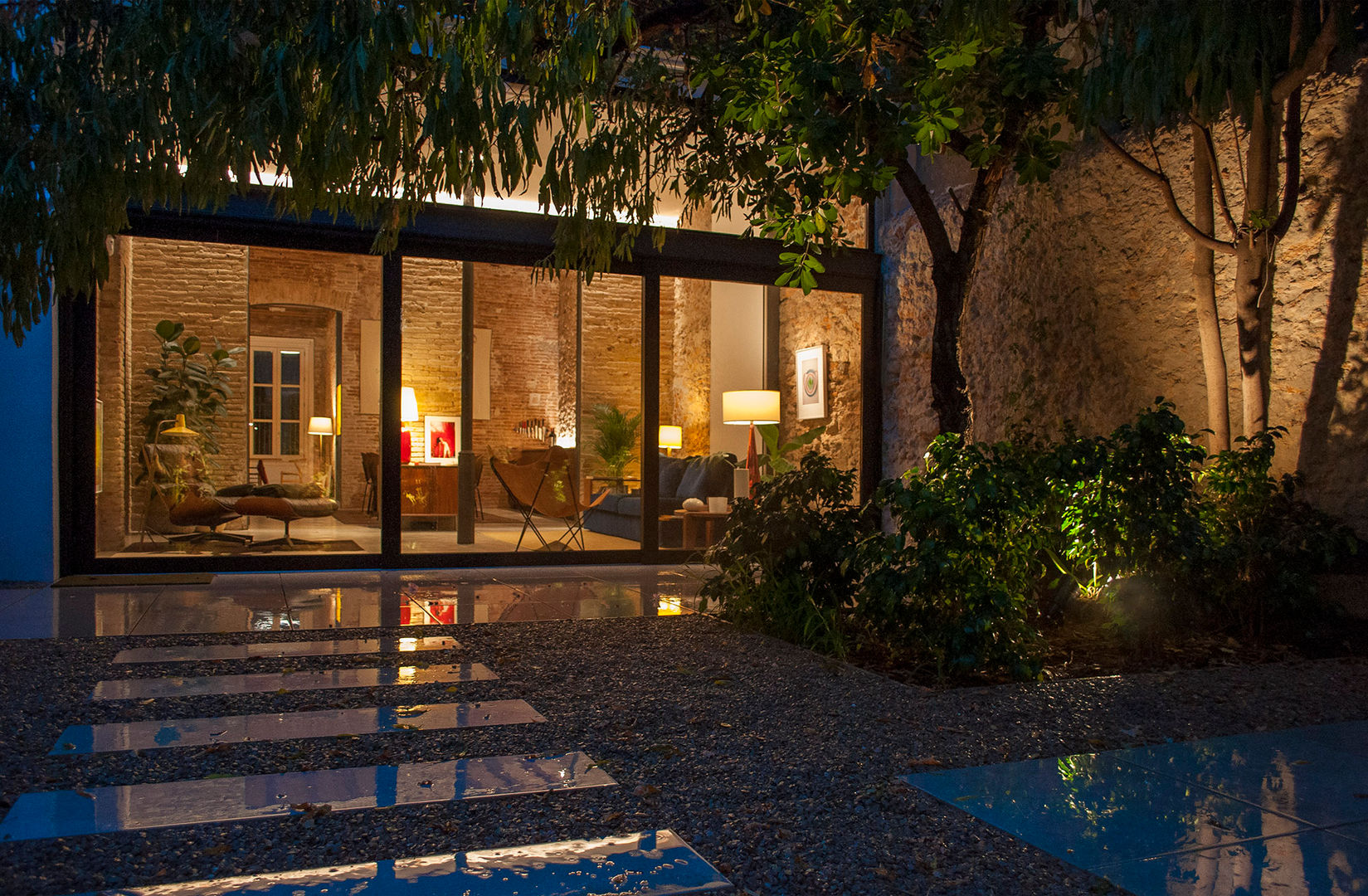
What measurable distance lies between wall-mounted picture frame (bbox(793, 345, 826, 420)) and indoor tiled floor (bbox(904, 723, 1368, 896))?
556 cm

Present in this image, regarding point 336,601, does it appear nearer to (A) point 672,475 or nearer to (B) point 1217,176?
(A) point 672,475

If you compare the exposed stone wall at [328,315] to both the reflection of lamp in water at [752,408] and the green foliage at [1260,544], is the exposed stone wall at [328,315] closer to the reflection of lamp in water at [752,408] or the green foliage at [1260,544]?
the reflection of lamp in water at [752,408]

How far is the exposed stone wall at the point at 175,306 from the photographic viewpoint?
6172 millimetres

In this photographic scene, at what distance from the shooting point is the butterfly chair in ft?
22.4

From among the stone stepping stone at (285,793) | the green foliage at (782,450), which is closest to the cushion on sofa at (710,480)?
the green foliage at (782,450)

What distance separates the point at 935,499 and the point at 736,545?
109 centimetres

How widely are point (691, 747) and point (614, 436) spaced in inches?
230

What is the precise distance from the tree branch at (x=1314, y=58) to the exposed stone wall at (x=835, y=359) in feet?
12.8

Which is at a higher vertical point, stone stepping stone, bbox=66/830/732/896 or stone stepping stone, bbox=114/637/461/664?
stone stepping stone, bbox=66/830/732/896

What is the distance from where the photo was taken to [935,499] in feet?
10.7

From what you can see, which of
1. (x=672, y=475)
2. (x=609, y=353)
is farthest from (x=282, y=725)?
(x=609, y=353)

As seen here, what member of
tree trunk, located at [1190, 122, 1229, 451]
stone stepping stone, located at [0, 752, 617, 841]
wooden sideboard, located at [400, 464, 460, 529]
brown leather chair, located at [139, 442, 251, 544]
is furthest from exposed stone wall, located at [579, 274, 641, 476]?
stone stepping stone, located at [0, 752, 617, 841]

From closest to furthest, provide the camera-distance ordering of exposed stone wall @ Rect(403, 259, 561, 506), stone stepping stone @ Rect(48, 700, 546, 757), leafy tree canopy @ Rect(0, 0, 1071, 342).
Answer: leafy tree canopy @ Rect(0, 0, 1071, 342), stone stepping stone @ Rect(48, 700, 546, 757), exposed stone wall @ Rect(403, 259, 561, 506)

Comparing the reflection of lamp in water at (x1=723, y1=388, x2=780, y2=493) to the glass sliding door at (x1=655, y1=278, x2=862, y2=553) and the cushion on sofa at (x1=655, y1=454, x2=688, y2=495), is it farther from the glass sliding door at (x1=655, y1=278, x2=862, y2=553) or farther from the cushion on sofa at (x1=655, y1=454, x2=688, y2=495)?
the cushion on sofa at (x1=655, y1=454, x2=688, y2=495)
